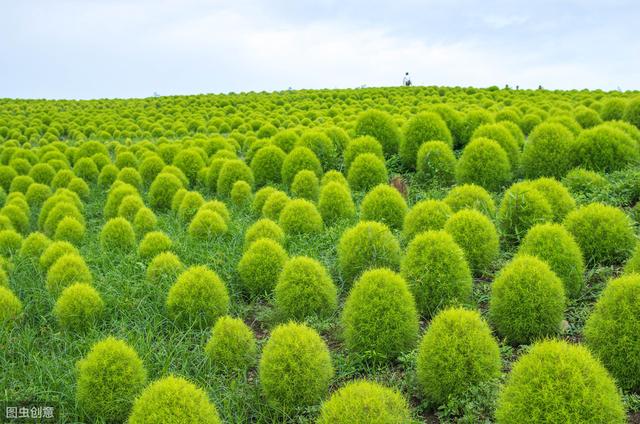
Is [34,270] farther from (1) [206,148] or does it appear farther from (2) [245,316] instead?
(1) [206,148]

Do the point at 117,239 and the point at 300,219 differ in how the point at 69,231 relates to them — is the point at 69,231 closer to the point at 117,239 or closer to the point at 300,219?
the point at 117,239

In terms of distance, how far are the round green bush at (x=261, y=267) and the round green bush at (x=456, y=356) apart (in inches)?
86.6

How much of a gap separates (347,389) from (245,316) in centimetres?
236

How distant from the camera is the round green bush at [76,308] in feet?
16.9

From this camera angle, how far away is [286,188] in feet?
31.0

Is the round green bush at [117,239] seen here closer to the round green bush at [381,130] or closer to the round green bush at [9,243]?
the round green bush at [9,243]

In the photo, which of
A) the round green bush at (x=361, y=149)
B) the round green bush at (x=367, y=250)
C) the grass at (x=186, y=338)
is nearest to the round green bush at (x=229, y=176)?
the round green bush at (x=361, y=149)

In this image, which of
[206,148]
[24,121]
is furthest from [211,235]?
[24,121]

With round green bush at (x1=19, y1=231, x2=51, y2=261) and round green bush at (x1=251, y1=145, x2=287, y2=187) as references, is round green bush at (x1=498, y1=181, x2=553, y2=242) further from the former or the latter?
round green bush at (x1=19, y1=231, x2=51, y2=261)

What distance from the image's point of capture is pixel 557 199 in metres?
6.36

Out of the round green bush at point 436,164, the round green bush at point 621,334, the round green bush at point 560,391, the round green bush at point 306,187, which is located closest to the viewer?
the round green bush at point 560,391

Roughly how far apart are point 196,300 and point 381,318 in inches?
70.1

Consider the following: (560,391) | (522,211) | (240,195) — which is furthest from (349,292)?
(240,195)

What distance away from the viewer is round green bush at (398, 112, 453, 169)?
→ 9.80m
